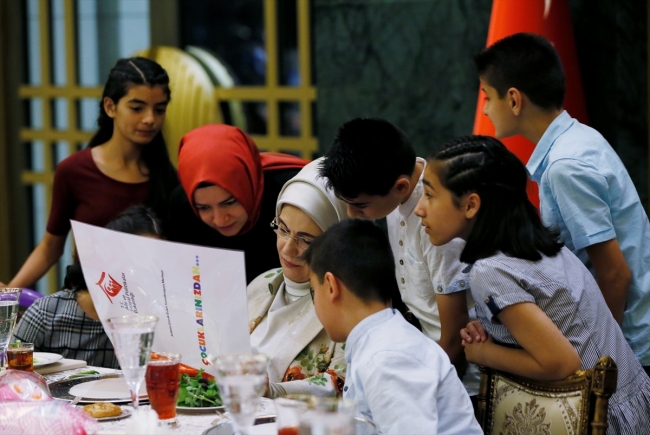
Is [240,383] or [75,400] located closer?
[240,383]

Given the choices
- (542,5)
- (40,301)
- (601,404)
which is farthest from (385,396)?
(542,5)

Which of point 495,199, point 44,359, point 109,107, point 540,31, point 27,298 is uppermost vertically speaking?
point 540,31

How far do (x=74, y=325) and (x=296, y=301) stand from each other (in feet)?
2.28

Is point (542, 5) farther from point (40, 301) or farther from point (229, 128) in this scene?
point (40, 301)

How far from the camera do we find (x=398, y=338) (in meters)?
1.64

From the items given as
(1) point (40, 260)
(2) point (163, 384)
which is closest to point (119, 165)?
(1) point (40, 260)

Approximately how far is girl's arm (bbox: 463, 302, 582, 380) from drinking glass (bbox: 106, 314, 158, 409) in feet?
2.36

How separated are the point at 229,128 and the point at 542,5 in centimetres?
104

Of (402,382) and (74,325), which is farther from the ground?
(402,382)

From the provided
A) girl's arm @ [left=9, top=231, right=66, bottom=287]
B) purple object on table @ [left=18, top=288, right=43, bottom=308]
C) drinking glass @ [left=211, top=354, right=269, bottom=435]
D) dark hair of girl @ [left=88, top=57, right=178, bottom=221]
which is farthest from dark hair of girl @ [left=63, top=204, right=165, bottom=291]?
drinking glass @ [left=211, top=354, right=269, bottom=435]

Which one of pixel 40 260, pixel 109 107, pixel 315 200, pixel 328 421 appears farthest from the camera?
pixel 40 260

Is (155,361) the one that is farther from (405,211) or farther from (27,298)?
(27,298)

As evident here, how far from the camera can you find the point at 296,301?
239 cm

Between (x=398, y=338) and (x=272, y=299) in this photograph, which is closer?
(x=398, y=338)
